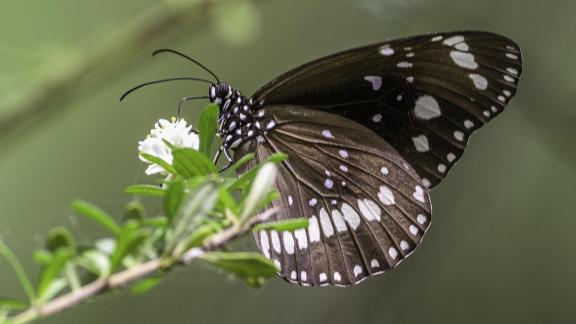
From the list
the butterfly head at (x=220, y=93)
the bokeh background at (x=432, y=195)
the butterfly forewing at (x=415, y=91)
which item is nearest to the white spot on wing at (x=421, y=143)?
the butterfly forewing at (x=415, y=91)

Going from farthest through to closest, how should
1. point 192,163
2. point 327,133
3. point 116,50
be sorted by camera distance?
point 327,133 < point 116,50 < point 192,163

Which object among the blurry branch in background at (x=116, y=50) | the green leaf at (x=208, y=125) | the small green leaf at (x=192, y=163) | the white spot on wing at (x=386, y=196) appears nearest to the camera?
the small green leaf at (x=192, y=163)

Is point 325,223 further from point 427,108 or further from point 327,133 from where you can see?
point 427,108

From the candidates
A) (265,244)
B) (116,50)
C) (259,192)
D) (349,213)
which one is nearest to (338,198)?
(349,213)

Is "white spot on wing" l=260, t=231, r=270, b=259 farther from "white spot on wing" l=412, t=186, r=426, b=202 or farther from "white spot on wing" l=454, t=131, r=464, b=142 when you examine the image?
"white spot on wing" l=454, t=131, r=464, b=142

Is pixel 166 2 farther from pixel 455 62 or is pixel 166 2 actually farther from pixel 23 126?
pixel 455 62

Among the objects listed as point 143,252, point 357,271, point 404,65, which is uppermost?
point 404,65

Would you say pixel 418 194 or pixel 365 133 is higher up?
pixel 365 133

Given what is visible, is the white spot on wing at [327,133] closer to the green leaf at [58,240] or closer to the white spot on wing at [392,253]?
the white spot on wing at [392,253]
